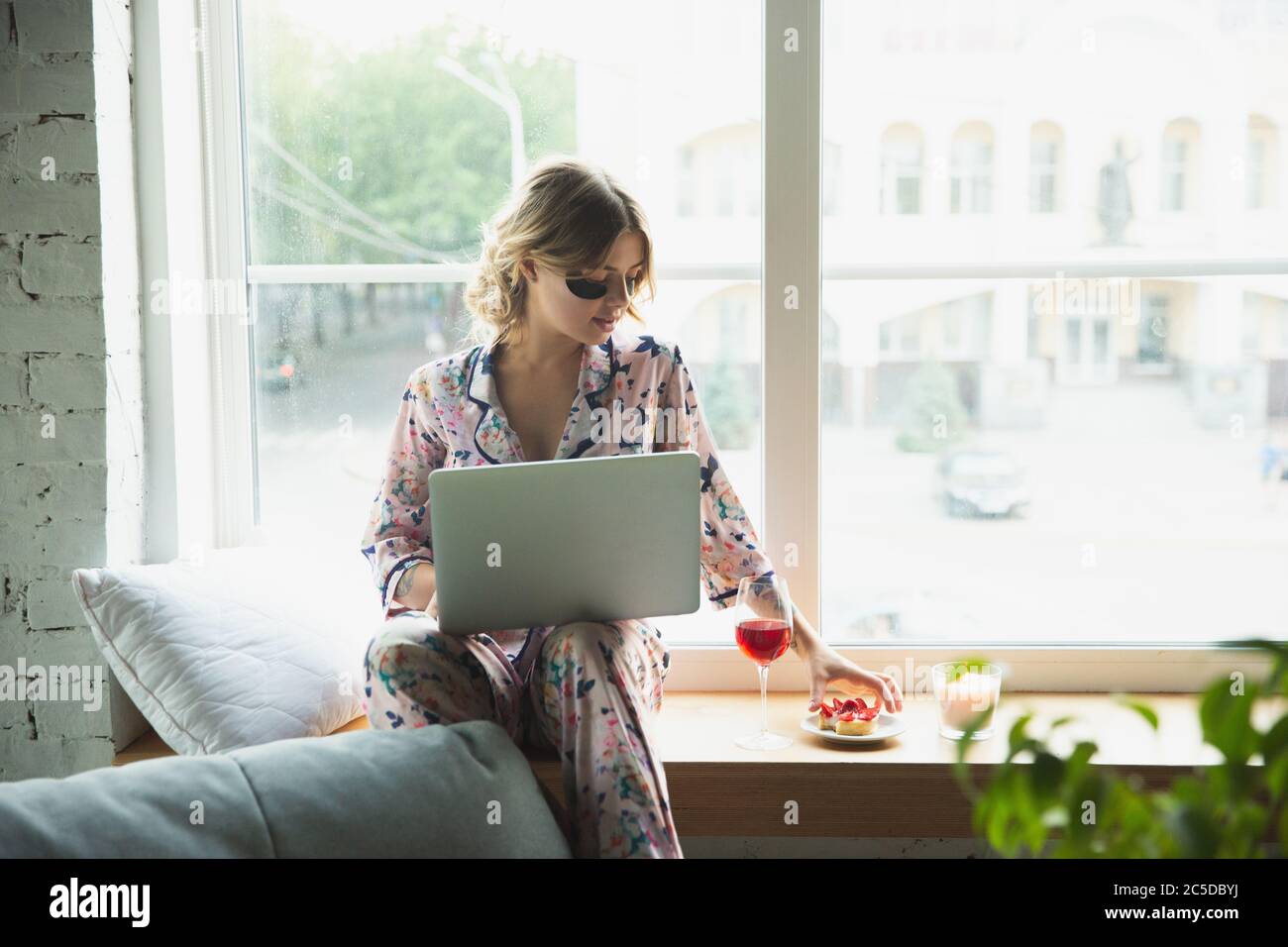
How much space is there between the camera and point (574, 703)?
1.79 meters

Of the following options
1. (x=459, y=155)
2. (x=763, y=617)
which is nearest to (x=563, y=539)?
(x=763, y=617)

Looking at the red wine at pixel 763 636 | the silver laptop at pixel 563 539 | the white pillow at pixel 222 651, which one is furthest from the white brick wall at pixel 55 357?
the red wine at pixel 763 636

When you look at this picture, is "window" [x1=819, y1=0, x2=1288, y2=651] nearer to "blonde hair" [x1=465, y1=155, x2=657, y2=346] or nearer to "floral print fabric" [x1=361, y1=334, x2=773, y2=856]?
"floral print fabric" [x1=361, y1=334, x2=773, y2=856]

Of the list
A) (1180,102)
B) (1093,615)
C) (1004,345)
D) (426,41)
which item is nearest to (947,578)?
(1093,615)

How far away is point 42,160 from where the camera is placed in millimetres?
2176

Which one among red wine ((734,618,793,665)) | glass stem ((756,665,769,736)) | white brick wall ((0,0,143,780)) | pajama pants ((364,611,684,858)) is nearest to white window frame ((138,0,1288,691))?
white brick wall ((0,0,143,780))

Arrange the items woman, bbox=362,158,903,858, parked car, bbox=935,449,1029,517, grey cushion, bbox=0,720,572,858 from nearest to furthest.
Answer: grey cushion, bbox=0,720,572,858 < woman, bbox=362,158,903,858 < parked car, bbox=935,449,1029,517

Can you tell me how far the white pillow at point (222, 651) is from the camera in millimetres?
2049

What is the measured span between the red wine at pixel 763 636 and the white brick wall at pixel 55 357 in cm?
120

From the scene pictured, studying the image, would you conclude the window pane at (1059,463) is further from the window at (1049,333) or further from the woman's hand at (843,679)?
the woman's hand at (843,679)

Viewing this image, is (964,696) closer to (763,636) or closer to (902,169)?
(763,636)

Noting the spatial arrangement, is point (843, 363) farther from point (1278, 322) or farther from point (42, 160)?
point (42, 160)

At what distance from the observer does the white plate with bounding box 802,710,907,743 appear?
211 centimetres

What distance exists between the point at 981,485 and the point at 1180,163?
0.77 metres
